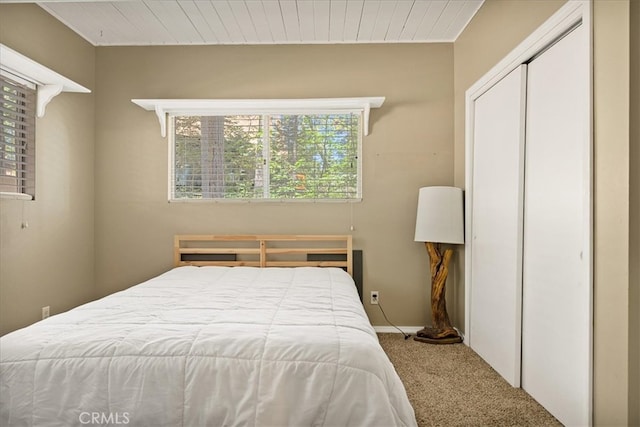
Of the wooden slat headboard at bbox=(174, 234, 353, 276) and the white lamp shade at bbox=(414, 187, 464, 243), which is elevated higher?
the white lamp shade at bbox=(414, 187, 464, 243)

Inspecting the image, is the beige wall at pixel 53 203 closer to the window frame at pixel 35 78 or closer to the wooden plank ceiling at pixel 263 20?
the window frame at pixel 35 78

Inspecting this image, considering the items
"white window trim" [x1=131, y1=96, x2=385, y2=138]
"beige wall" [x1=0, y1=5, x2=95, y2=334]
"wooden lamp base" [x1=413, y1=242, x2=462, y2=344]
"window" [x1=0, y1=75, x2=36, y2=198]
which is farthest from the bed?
"white window trim" [x1=131, y1=96, x2=385, y2=138]

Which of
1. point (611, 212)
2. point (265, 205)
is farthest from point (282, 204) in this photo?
point (611, 212)

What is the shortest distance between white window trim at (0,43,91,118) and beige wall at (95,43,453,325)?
0.70 m

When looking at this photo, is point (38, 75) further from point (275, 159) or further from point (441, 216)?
point (441, 216)

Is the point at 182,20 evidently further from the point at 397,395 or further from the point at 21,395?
the point at 397,395

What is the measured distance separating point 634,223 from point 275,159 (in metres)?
2.67

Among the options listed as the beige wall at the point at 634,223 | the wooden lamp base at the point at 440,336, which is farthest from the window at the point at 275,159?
the beige wall at the point at 634,223

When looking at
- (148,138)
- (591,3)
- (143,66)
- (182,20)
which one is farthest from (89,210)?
(591,3)

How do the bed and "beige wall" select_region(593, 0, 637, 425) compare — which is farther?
"beige wall" select_region(593, 0, 637, 425)

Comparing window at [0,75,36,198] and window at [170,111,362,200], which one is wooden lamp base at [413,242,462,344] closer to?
window at [170,111,362,200]

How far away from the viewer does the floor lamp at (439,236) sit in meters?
3.23

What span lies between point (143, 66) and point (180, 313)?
256 centimetres

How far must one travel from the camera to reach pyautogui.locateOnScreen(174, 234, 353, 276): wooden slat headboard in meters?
3.55
